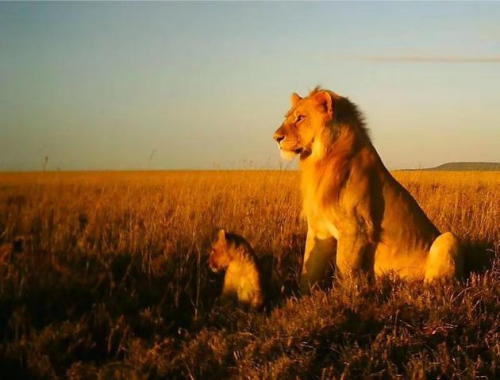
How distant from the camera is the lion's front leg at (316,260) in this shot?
260 inches

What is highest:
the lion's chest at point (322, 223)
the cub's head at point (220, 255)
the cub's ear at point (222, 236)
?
the lion's chest at point (322, 223)

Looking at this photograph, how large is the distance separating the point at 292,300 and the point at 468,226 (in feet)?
15.0

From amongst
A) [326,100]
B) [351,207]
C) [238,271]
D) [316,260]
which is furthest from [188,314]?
[326,100]

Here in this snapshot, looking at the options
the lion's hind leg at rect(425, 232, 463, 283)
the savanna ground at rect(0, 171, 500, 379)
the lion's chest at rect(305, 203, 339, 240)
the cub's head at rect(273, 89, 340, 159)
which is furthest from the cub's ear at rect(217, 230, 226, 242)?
the lion's hind leg at rect(425, 232, 463, 283)

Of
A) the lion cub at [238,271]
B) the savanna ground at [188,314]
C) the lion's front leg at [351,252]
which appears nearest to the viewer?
the savanna ground at [188,314]

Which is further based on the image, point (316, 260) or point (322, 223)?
point (316, 260)

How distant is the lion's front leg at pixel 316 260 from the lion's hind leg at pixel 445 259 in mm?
1009

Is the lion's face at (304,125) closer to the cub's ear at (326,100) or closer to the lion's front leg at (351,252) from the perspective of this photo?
the cub's ear at (326,100)

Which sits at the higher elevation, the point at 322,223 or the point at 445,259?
the point at 322,223

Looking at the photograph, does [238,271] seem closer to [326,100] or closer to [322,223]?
[322,223]

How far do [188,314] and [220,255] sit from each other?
2.25 ft

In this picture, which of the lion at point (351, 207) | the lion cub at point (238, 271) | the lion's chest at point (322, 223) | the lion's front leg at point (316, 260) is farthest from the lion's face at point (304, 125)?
the lion cub at point (238, 271)

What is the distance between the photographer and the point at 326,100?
6477mm

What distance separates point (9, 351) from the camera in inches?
183
